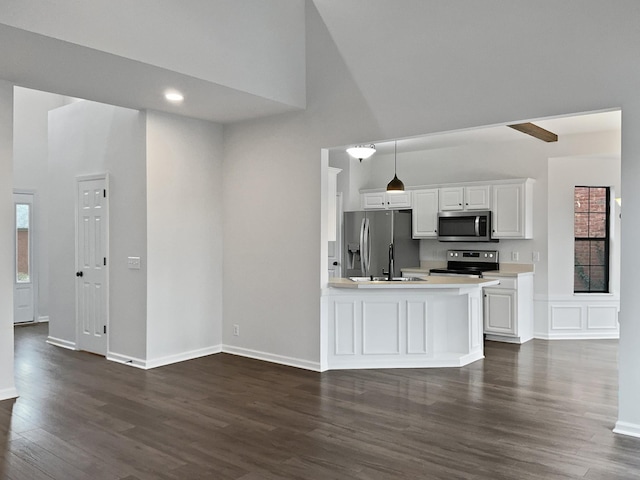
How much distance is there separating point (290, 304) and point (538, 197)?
384 cm

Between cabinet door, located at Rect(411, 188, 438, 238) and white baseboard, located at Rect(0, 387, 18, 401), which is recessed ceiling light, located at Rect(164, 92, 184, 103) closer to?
white baseboard, located at Rect(0, 387, 18, 401)

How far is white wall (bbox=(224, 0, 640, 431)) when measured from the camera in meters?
3.77

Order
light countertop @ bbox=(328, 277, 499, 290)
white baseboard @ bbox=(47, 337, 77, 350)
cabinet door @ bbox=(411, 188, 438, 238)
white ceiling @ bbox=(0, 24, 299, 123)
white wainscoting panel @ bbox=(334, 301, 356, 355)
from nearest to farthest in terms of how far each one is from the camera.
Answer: white ceiling @ bbox=(0, 24, 299, 123), light countertop @ bbox=(328, 277, 499, 290), white wainscoting panel @ bbox=(334, 301, 356, 355), white baseboard @ bbox=(47, 337, 77, 350), cabinet door @ bbox=(411, 188, 438, 238)

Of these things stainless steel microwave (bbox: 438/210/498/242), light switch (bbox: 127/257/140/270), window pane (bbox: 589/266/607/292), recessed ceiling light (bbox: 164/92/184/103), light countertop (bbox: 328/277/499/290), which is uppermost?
recessed ceiling light (bbox: 164/92/184/103)

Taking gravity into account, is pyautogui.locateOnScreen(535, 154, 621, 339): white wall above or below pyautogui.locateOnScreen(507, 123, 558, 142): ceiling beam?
below

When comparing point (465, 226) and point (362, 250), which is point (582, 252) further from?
point (362, 250)

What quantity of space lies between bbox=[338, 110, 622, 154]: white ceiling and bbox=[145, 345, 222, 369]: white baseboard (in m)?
2.69

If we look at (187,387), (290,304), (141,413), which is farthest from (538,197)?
(141,413)

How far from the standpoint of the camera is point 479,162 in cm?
780

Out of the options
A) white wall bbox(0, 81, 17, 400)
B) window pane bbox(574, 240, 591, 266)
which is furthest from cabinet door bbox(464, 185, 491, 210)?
white wall bbox(0, 81, 17, 400)

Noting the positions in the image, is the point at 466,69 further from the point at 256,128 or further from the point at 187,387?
the point at 187,387

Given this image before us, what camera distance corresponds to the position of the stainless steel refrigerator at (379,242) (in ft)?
26.3

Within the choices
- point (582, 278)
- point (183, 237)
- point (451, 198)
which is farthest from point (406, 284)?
point (582, 278)

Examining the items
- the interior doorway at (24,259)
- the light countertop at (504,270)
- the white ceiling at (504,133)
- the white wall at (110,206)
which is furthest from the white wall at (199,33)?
the interior doorway at (24,259)
